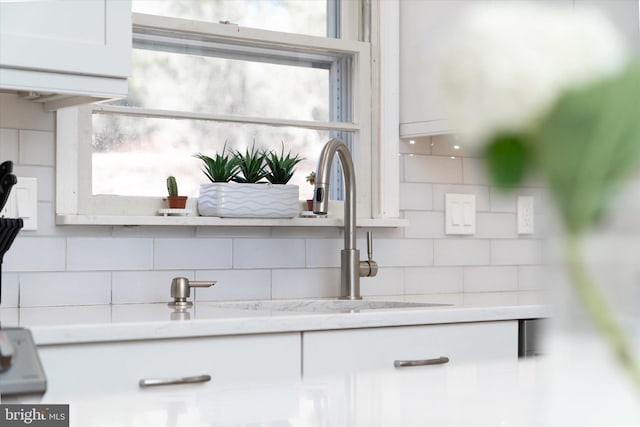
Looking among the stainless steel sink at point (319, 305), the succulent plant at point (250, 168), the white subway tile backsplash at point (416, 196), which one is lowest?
the stainless steel sink at point (319, 305)

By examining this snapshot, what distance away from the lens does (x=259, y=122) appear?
288cm

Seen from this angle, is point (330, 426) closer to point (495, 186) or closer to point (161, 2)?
point (495, 186)

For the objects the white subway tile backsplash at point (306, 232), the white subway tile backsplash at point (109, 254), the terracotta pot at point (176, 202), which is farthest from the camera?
the white subway tile backsplash at point (306, 232)

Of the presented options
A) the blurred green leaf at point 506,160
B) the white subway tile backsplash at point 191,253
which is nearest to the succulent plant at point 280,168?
the white subway tile backsplash at point 191,253

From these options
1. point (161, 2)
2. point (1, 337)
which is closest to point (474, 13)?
point (1, 337)

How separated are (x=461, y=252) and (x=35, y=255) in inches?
58.0

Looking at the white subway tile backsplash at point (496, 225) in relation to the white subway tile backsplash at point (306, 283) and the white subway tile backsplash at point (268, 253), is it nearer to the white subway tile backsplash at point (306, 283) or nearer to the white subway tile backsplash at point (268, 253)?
the white subway tile backsplash at point (306, 283)

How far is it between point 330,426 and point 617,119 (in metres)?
0.68

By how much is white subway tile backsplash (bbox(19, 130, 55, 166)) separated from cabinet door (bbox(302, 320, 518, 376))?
89cm

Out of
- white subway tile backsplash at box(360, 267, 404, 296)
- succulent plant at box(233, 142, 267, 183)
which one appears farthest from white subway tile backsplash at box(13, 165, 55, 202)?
white subway tile backsplash at box(360, 267, 404, 296)

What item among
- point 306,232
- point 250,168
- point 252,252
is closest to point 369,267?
point 306,232

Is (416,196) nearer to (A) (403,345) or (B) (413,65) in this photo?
(B) (413,65)

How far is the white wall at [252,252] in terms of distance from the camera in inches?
96.4

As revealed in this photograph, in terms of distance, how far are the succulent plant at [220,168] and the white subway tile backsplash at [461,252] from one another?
82cm
